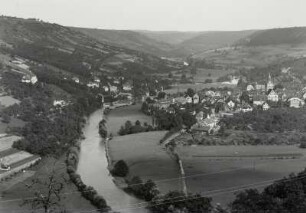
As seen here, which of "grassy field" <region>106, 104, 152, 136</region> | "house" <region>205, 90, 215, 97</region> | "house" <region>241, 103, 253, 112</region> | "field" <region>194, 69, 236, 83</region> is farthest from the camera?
"field" <region>194, 69, 236, 83</region>

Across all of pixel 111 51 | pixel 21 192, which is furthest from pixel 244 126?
pixel 111 51

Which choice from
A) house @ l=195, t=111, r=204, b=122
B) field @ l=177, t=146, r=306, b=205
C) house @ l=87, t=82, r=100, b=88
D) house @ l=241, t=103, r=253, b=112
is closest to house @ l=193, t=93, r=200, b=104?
house @ l=241, t=103, r=253, b=112

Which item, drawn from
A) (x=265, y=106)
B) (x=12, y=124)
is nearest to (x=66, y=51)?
(x=265, y=106)

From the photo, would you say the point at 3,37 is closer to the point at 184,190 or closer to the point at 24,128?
the point at 24,128

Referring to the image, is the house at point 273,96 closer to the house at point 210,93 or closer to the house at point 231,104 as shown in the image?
the house at point 231,104

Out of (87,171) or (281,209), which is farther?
(87,171)

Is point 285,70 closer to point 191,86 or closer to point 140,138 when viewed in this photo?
point 191,86

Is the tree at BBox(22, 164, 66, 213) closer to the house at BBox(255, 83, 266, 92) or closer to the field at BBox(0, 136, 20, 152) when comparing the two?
the field at BBox(0, 136, 20, 152)

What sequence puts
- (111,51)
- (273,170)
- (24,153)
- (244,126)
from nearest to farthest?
(273,170) → (24,153) → (244,126) → (111,51)
